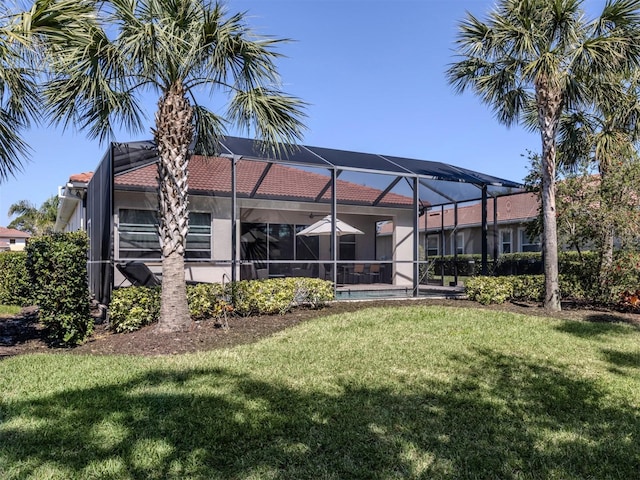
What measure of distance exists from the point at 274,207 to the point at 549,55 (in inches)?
340

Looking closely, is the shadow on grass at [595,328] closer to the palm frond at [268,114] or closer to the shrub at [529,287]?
the shrub at [529,287]

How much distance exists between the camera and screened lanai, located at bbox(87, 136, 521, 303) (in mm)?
9828

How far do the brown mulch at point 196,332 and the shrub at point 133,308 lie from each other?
0.20 meters

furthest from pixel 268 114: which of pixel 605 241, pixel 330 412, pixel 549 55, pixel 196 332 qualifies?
pixel 605 241

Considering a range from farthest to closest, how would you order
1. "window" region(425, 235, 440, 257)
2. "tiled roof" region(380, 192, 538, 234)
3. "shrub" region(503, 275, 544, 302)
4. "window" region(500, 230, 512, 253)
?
"window" region(425, 235, 440, 257), "window" region(500, 230, 512, 253), "tiled roof" region(380, 192, 538, 234), "shrub" region(503, 275, 544, 302)

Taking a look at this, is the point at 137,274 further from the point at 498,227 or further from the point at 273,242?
the point at 498,227

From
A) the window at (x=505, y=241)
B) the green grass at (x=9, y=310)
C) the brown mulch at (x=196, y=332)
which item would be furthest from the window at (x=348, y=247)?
the window at (x=505, y=241)

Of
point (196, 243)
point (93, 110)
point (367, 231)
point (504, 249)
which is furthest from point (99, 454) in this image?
point (504, 249)

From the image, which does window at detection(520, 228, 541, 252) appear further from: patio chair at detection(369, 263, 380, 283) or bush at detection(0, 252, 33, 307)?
bush at detection(0, 252, 33, 307)

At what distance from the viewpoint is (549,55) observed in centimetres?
886

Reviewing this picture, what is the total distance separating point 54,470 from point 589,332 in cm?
791

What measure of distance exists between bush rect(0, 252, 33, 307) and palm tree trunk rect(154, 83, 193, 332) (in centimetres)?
795

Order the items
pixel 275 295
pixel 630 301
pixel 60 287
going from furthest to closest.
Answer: pixel 630 301, pixel 275 295, pixel 60 287

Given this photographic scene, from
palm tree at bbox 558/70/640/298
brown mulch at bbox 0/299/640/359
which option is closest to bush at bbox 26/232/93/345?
brown mulch at bbox 0/299/640/359
